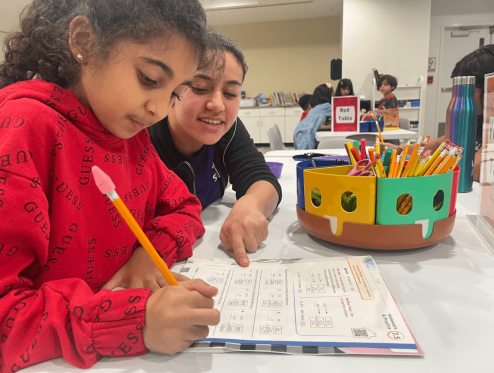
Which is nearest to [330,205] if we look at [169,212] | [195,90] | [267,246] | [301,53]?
[267,246]

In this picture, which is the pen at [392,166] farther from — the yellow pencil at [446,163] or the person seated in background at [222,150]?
the person seated in background at [222,150]

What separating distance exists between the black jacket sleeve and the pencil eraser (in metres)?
0.68

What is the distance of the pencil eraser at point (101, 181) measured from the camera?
1.16ft

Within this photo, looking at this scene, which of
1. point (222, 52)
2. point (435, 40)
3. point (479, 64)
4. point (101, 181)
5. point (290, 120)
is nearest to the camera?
point (101, 181)

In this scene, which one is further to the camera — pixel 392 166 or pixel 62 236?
pixel 392 166

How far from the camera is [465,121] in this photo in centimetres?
100

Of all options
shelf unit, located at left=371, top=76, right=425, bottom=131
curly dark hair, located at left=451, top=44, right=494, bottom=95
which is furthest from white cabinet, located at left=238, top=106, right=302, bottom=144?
curly dark hair, located at left=451, top=44, right=494, bottom=95

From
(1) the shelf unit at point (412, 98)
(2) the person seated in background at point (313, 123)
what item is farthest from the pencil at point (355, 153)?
(1) the shelf unit at point (412, 98)

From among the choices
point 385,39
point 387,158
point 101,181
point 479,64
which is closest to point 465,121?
point 387,158

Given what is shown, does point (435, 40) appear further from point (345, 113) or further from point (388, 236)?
point (388, 236)

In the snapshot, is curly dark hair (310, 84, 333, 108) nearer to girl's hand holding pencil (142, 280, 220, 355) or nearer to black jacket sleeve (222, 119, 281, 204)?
black jacket sleeve (222, 119, 281, 204)

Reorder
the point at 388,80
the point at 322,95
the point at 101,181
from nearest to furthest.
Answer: the point at 101,181
the point at 322,95
the point at 388,80

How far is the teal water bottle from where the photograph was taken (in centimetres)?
100

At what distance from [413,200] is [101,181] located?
520 millimetres
